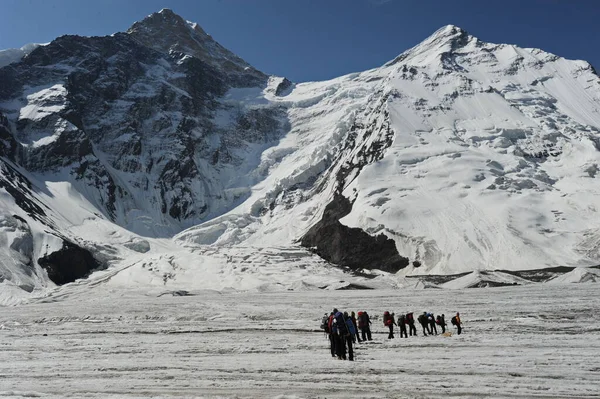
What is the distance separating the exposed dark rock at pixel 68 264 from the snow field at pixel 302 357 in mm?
62699

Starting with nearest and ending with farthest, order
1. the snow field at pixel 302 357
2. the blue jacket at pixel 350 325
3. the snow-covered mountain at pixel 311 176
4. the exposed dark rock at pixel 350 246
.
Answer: the snow field at pixel 302 357
the blue jacket at pixel 350 325
the exposed dark rock at pixel 350 246
the snow-covered mountain at pixel 311 176

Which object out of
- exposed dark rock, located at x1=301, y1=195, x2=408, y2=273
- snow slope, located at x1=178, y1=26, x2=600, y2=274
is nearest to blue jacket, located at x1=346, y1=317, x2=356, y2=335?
snow slope, located at x1=178, y1=26, x2=600, y2=274

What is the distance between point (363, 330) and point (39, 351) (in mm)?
14774

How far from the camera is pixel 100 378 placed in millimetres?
15586

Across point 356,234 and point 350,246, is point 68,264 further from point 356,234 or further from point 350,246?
point 356,234

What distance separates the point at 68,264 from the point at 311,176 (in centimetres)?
7411

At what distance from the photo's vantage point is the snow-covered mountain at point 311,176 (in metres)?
78.9

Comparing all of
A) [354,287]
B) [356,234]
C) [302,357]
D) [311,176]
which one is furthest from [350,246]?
[302,357]

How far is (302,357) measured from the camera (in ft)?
58.3

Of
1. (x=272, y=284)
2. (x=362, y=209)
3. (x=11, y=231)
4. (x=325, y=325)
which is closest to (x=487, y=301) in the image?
(x=325, y=325)

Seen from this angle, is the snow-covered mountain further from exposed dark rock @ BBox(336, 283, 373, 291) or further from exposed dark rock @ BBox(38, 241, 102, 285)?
exposed dark rock @ BBox(336, 283, 373, 291)

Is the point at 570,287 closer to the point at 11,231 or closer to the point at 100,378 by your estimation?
the point at 100,378

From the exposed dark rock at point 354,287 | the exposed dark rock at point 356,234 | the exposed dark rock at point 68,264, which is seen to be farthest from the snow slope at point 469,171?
the exposed dark rock at point 68,264

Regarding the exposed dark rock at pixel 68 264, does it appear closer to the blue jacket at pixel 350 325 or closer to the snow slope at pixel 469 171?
the snow slope at pixel 469 171
